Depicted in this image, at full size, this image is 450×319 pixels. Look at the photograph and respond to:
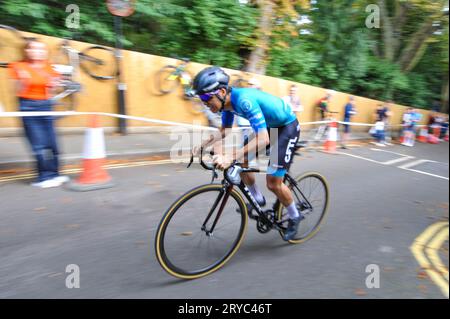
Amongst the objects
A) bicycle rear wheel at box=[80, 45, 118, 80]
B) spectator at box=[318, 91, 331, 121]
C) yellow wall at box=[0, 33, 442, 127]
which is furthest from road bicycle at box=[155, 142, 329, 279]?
spectator at box=[318, 91, 331, 121]

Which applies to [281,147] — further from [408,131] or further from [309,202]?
[408,131]

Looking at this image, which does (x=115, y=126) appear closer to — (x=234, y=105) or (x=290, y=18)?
(x=234, y=105)

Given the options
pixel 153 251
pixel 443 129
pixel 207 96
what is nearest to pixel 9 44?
pixel 153 251

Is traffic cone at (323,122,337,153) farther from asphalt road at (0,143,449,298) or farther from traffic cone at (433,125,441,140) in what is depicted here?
traffic cone at (433,125,441,140)

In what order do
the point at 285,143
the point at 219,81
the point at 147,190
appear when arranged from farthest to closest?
the point at 147,190 < the point at 285,143 < the point at 219,81

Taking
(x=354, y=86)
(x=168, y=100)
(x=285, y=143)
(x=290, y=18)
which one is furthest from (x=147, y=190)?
(x=354, y=86)

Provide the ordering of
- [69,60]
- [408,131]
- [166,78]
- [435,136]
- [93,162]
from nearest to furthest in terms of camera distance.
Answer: [93,162]
[69,60]
[166,78]
[408,131]
[435,136]

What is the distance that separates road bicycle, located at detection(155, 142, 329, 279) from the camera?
3037 millimetres

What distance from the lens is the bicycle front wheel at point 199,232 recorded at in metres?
3.02

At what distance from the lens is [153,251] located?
146 inches

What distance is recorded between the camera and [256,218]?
3623 mm

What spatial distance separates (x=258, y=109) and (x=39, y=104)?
379cm

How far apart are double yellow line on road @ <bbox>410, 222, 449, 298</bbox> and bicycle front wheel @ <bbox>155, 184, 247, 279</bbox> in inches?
80.2
